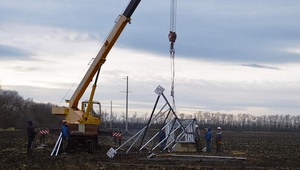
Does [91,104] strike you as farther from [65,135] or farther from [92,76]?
[65,135]

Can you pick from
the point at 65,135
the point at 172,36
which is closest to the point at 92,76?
the point at 65,135

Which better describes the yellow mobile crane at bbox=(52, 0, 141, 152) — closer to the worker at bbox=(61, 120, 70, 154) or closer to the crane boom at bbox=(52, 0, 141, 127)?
the crane boom at bbox=(52, 0, 141, 127)

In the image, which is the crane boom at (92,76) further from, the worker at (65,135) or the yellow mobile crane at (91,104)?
the worker at (65,135)

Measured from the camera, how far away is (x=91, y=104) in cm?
2588

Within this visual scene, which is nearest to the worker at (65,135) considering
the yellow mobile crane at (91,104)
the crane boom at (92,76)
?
the yellow mobile crane at (91,104)

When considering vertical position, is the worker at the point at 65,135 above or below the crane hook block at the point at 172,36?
below

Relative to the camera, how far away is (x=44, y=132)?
29.5 m

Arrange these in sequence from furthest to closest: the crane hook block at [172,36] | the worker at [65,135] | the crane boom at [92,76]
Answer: the crane boom at [92,76] < the worker at [65,135] < the crane hook block at [172,36]

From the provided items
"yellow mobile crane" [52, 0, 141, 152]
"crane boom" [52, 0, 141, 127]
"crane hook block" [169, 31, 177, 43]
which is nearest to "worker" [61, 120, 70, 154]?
"yellow mobile crane" [52, 0, 141, 152]

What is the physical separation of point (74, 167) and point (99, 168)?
981 millimetres

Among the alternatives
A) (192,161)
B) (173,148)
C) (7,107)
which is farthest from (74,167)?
(7,107)

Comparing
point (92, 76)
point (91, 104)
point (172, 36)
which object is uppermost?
point (172, 36)

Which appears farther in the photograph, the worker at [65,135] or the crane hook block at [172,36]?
the worker at [65,135]

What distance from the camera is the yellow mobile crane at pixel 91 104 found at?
24.9 m
